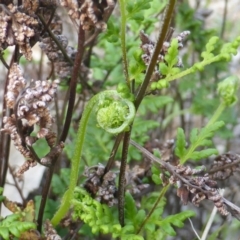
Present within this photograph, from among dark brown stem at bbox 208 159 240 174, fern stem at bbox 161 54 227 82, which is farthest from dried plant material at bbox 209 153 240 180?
fern stem at bbox 161 54 227 82

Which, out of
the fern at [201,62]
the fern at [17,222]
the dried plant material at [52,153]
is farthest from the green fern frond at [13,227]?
the fern at [201,62]

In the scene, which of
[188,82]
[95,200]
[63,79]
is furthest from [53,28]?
[188,82]

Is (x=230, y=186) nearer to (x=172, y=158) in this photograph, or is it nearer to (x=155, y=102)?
(x=155, y=102)

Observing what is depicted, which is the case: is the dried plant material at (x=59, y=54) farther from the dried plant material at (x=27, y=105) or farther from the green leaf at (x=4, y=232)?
the green leaf at (x=4, y=232)

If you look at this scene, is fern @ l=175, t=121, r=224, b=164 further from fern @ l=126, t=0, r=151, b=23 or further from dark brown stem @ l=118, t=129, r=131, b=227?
fern @ l=126, t=0, r=151, b=23

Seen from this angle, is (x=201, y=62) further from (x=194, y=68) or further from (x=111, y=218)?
(x=111, y=218)

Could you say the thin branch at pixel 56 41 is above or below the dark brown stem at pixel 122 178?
above
